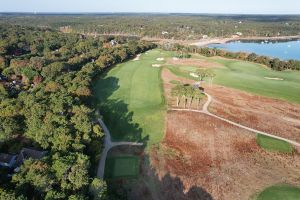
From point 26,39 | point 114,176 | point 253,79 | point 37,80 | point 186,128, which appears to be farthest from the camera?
point 26,39

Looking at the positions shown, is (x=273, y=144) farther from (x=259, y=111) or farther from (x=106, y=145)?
(x=106, y=145)

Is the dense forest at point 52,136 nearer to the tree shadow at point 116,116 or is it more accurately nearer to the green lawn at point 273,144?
the tree shadow at point 116,116

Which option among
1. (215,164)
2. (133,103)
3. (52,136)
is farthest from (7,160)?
(133,103)

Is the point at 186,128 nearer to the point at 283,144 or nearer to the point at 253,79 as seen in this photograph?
the point at 283,144

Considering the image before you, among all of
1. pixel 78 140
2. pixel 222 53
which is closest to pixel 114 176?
pixel 78 140

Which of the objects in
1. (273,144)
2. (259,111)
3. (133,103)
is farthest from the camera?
Answer: (133,103)

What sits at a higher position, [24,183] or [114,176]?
[24,183]

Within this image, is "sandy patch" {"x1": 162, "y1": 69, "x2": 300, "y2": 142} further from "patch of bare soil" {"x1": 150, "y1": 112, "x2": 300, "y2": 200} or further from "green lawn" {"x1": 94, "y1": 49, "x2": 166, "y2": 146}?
"green lawn" {"x1": 94, "y1": 49, "x2": 166, "y2": 146}

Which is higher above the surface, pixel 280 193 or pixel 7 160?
pixel 7 160
